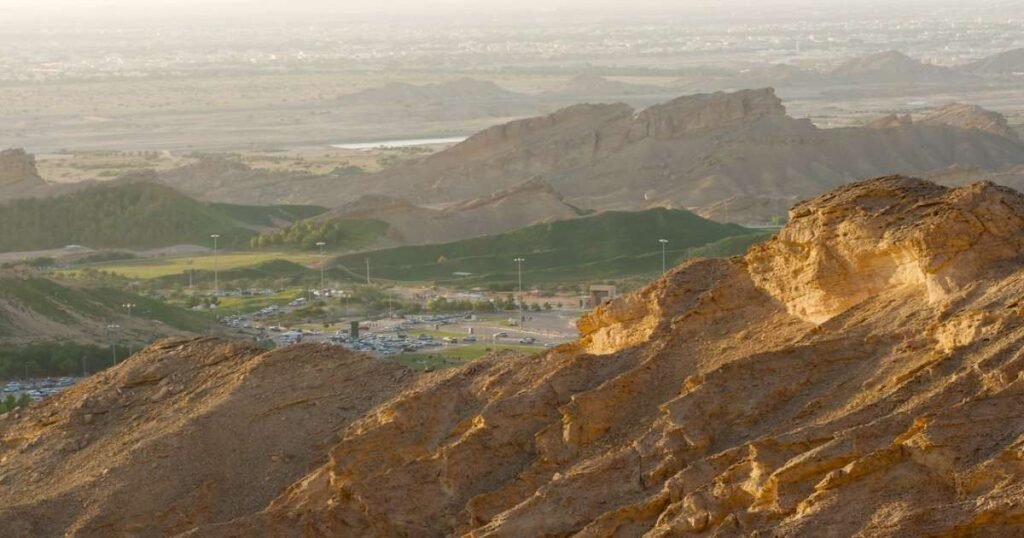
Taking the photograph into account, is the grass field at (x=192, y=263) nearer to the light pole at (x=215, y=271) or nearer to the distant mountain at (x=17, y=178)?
the light pole at (x=215, y=271)

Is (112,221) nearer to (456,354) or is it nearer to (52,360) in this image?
(52,360)

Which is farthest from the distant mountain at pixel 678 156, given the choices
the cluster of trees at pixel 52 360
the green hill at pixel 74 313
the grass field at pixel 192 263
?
the cluster of trees at pixel 52 360

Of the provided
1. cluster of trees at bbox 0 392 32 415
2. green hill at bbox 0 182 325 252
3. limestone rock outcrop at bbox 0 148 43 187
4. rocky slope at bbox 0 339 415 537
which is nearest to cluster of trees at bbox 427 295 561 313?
cluster of trees at bbox 0 392 32 415

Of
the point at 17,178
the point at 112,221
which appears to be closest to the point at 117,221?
the point at 112,221

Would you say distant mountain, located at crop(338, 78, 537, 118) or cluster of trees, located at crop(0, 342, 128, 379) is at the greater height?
cluster of trees, located at crop(0, 342, 128, 379)

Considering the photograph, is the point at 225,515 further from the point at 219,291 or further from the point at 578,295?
the point at 219,291

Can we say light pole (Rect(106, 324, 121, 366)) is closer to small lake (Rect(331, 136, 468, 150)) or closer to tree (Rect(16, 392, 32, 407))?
tree (Rect(16, 392, 32, 407))
